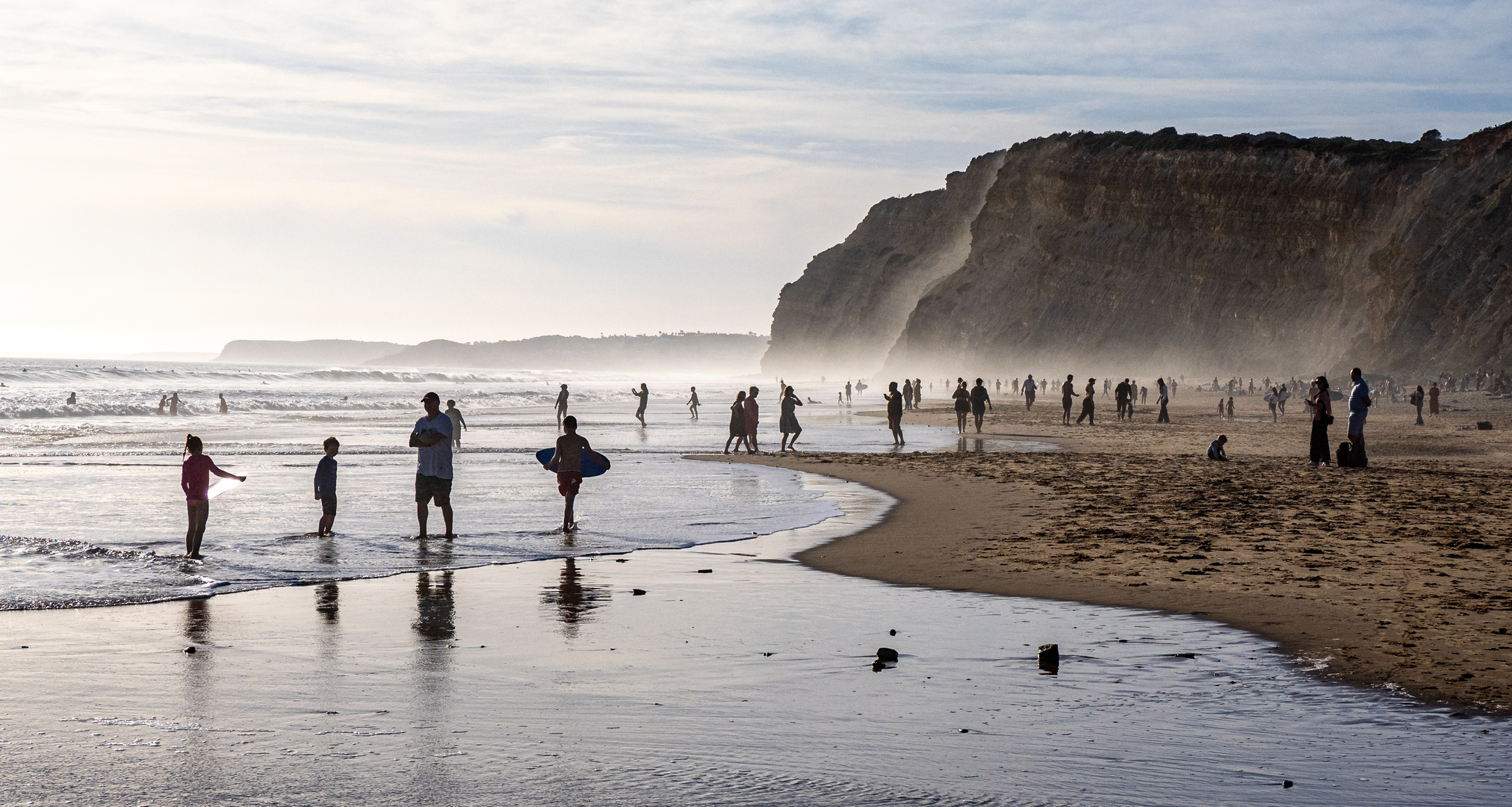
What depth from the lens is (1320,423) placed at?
20984mm

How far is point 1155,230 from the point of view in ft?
316

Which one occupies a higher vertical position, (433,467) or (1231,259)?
(1231,259)

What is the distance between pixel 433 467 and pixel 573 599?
433cm

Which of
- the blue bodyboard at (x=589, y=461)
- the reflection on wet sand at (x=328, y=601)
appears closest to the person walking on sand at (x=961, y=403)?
the blue bodyboard at (x=589, y=461)

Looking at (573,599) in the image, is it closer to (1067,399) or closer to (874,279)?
(1067,399)

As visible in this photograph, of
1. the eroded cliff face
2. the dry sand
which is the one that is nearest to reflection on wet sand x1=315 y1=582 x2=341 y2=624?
the dry sand

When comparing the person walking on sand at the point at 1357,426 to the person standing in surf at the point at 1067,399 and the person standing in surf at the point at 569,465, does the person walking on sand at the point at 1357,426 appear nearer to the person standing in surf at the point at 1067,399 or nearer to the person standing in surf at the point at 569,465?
the person standing in surf at the point at 569,465

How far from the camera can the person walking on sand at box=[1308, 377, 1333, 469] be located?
68.3ft

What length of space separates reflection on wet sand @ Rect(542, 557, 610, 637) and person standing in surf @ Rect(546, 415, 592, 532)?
312 cm

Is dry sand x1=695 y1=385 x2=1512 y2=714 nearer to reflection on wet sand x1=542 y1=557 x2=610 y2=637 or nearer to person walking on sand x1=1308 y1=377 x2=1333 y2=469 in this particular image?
person walking on sand x1=1308 y1=377 x2=1333 y2=469

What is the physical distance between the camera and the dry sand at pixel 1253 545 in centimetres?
789

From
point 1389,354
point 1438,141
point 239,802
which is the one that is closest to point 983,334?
point 1438,141

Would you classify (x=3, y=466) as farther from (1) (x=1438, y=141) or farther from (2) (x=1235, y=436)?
(1) (x=1438, y=141)

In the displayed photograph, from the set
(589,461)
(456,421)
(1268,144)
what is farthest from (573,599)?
(1268,144)
